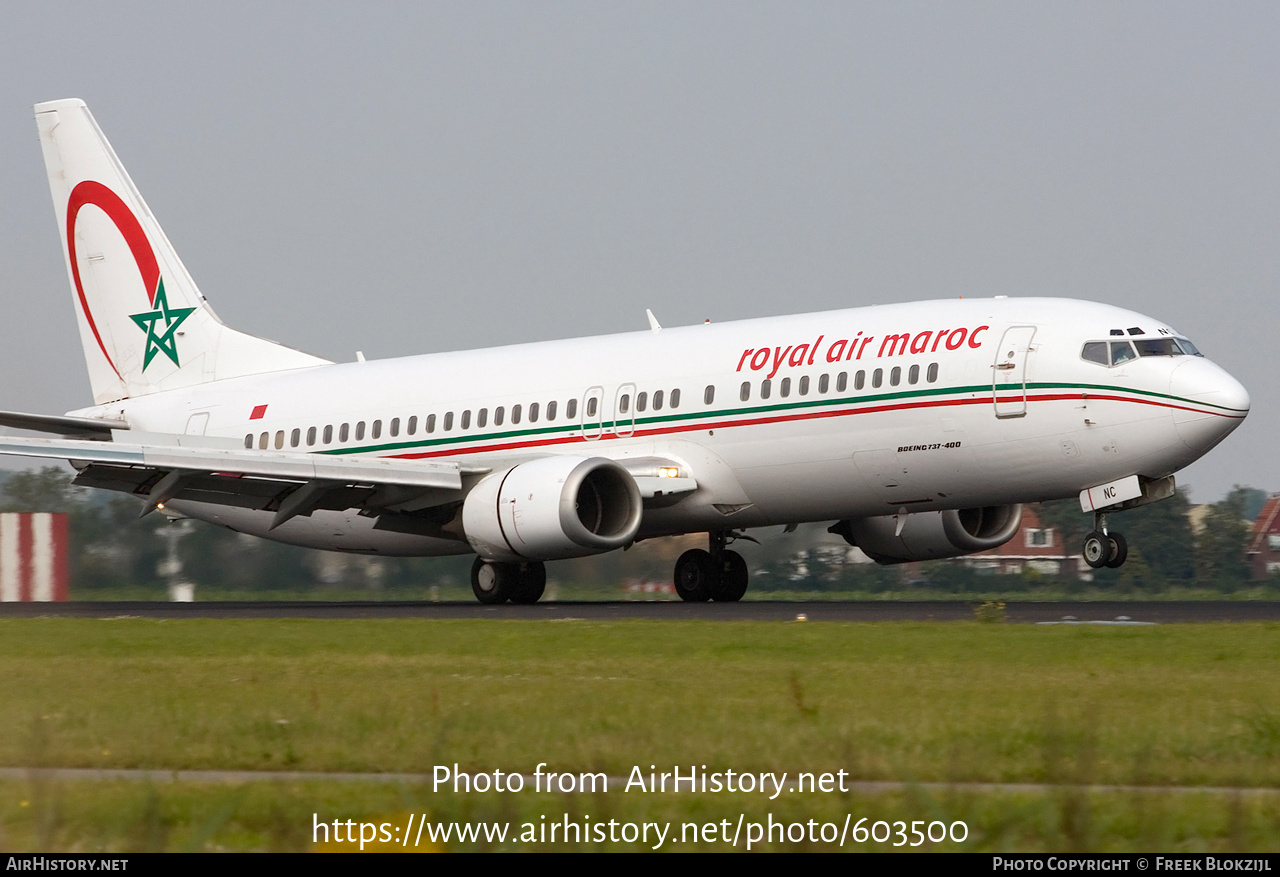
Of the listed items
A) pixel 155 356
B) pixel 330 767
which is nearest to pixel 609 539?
pixel 155 356

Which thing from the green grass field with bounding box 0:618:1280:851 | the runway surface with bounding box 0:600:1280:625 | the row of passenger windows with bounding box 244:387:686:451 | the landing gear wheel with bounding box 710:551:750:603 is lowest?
the green grass field with bounding box 0:618:1280:851

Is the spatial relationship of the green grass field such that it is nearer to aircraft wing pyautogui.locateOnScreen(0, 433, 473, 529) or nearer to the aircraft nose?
the aircraft nose

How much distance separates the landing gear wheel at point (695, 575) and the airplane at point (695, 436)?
39 millimetres

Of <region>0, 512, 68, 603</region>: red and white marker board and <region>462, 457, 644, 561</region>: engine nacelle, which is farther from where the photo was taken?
<region>0, 512, 68, 603</region>: red and white marker board

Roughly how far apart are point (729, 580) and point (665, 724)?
18.7m

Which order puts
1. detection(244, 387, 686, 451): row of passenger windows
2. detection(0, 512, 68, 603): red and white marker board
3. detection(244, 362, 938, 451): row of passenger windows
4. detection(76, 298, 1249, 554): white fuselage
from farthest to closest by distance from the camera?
detection(0, 512, 68, 603): red and white marker board
detection(244, 387, 686, 451): row of passenger windows
detection(244, 362, 938, 451): row of passenger windows
detection(76, 298, 1249, 554): white fuselage

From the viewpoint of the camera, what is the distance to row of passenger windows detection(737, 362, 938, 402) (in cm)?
2406

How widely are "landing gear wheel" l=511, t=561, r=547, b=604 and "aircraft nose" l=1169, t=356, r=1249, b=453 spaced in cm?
1000

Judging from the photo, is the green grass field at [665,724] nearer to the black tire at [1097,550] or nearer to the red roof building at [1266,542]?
the black tire at [1097,550]

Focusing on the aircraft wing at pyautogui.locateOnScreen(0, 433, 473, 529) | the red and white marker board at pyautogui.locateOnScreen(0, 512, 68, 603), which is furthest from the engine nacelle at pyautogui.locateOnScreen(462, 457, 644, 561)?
the red and white marker board at pyautogui.locateOnScreen(0, 512, 68, 603)

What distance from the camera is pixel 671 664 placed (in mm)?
15461
